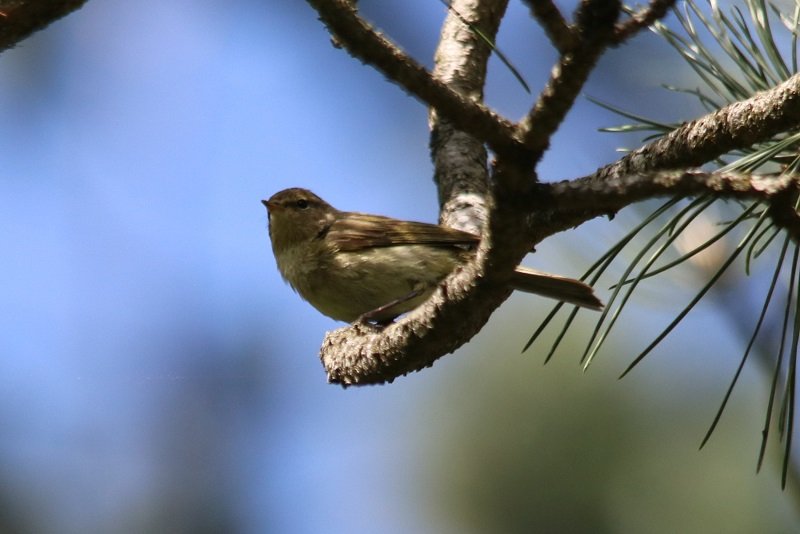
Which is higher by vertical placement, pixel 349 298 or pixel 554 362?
pixel 349 298

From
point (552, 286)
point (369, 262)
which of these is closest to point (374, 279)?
point (369, 262)

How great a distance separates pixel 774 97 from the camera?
6.40 feet

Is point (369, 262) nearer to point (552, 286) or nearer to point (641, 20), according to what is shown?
point (552, 286)

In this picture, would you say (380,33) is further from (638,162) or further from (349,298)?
(349,298)

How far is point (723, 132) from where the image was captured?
6.72 ft

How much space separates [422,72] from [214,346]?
5.15 metres

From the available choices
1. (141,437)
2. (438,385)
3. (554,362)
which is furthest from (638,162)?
(141,437)

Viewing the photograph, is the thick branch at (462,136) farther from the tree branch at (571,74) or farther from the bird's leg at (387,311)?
the tree branch at (571,74)

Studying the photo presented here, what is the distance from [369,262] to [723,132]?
2215 millimetres

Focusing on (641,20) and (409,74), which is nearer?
(641,20)

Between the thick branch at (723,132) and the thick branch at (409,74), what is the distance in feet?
2.14

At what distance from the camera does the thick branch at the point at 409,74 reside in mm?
1394

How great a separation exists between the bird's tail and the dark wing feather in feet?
1.04

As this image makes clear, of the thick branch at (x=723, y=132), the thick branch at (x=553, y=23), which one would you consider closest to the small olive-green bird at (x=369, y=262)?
the thick branch at (x=723, y=132)
